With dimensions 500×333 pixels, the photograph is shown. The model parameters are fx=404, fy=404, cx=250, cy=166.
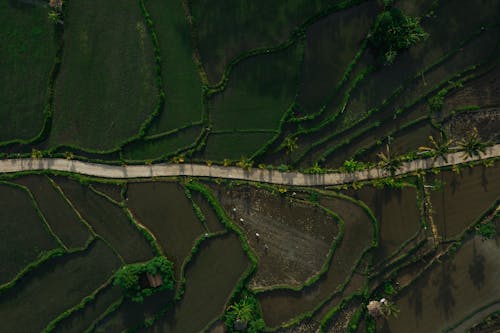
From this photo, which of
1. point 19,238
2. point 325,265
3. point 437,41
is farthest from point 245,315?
point 437,41

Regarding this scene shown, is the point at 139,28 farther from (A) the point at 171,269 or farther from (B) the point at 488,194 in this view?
(B) the point at 488,194

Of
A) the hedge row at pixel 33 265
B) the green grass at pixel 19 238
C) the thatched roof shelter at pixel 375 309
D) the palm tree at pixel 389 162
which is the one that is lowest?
the thatched roof shelter at pixel 375 309

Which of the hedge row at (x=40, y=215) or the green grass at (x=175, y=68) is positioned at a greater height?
the green grass at (x=175, y=68)

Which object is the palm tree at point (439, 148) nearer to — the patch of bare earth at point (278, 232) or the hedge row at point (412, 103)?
the hedge row at point (412, 103)

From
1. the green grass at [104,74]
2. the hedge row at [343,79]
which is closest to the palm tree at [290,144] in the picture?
the hedge row at [343,79]

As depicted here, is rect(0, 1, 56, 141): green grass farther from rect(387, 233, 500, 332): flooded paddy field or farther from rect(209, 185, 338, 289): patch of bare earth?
rect(387, 233, 500, 332): flooded paddy field

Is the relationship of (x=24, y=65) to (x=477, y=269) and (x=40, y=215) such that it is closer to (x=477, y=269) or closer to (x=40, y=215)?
(x=40, y=215)

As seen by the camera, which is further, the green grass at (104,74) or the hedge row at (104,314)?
the green grass at (104,74)

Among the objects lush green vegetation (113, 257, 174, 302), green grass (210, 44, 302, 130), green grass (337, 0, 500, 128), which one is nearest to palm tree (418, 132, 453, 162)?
green grass (337, 0, 500, 128)
